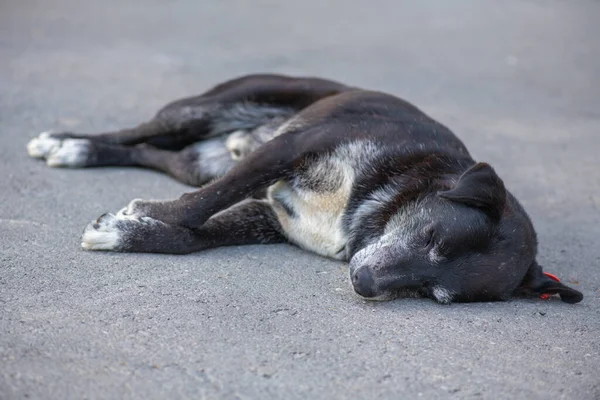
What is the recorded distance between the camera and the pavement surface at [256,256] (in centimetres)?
315

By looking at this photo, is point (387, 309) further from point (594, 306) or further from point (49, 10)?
point (49, 10)

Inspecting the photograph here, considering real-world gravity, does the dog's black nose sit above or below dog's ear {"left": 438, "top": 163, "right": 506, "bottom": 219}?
below

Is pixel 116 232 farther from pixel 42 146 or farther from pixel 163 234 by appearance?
pixel 42 146

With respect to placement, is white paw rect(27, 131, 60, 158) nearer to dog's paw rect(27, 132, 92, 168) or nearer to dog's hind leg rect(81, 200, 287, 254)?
dog's paw rect(27, 132, 92, 168)

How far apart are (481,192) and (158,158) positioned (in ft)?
→ 8.11

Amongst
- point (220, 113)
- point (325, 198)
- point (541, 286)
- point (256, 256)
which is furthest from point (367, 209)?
point (220, 113)

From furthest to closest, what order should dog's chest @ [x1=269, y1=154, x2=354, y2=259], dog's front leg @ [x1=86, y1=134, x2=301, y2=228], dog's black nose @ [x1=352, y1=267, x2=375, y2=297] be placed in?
dog's chest @ [x1=269, y1=154, x2=354, y2=259] < dog's front leg @ [x1=86, y1=134, x2=301, y2=228] < dog's black nose @ [x1=352, y1=267, x2=375, y2=297]

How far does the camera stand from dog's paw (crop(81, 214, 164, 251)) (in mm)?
4145

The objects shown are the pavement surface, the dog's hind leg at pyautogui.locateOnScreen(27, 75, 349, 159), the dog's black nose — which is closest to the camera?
the pavement surface

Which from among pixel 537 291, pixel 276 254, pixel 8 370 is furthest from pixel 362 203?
pixel 8 370

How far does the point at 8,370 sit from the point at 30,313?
18.9 inches

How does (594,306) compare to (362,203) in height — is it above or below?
below

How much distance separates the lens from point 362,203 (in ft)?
14.4

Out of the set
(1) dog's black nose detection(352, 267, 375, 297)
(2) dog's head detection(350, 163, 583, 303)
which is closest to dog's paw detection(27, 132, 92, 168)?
(2) dog's head detection(350, 163, 583, 303)
